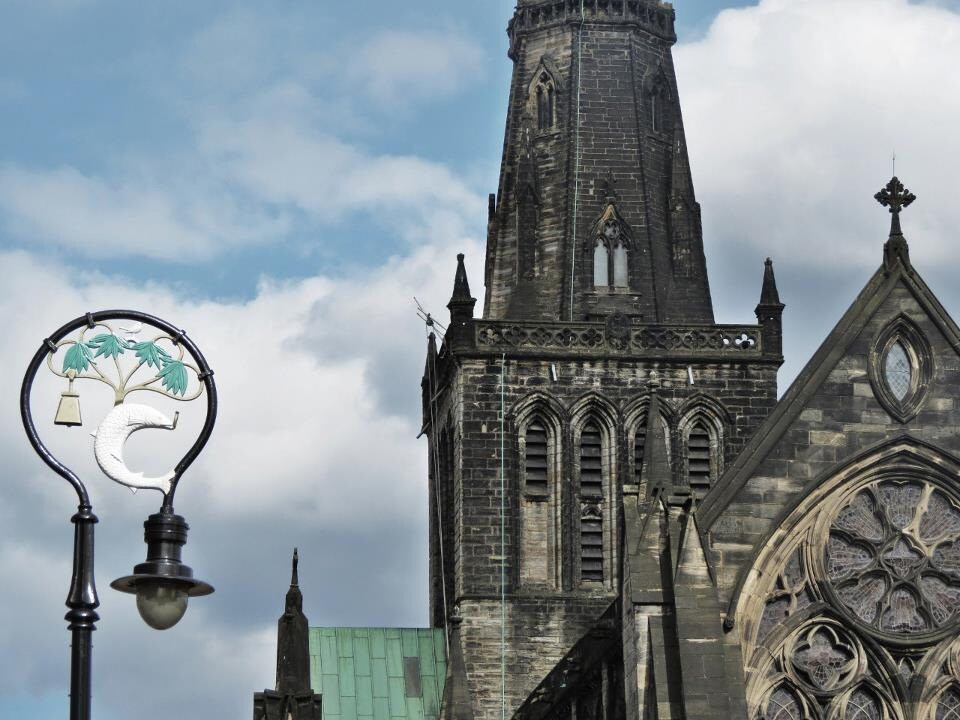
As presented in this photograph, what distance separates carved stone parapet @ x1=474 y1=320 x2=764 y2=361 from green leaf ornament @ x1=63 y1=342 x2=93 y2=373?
1410 inches

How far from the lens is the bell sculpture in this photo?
2083cm

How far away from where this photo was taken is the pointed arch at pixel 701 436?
56.8m

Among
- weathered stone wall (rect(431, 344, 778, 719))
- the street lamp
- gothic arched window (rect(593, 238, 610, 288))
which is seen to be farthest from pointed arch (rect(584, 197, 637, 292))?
the street lamp

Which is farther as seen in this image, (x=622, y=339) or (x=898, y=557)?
(x=622, y=339)

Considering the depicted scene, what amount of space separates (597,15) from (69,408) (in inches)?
1611

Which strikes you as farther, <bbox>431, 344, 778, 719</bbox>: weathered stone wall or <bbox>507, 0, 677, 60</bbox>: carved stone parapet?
<bbox>507, 0, 677, 60</bbox>: carved stone parapet

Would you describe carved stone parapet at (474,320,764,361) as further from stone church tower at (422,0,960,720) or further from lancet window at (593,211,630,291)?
lancet window at (593,211,630,291)

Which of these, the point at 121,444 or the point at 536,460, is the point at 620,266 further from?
the point at 121,444

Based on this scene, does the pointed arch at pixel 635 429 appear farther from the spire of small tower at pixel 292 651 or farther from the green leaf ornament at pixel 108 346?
the green leaf ornament at pixel 108 346

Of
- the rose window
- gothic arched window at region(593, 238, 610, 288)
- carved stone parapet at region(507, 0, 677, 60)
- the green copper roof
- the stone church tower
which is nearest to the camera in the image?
the stone church tower

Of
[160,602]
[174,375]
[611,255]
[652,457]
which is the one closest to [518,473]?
[611,255]

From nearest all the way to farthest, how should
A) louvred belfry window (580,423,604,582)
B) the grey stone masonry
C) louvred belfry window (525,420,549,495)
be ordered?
the grey stone masonry
louvred belfry window (580,423,604,582)
louvred belfry window (525,420,549,495)

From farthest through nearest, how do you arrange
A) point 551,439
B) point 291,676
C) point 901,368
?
point 551,439 → point 291,676 → point 901,368

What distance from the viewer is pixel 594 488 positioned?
5631 centimetres
